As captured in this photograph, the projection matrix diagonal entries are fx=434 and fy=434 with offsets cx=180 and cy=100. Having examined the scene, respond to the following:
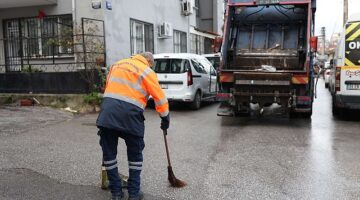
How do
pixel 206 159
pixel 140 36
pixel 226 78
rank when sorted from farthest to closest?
pixel 140 36 < pixel 226 78 < pixel 206 159

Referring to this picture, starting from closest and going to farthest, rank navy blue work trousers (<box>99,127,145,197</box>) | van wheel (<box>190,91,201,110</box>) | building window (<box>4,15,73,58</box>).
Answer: navy blue work trousers (<box>99,127,145,197</box>) < van wheel (<box>190,91,201,110</box>) < building window (<box>4,15,73,58</box>)

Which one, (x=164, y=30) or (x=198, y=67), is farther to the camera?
(x=164, y=30)

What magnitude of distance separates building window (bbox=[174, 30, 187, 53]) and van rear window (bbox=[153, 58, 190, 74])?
8136 mm

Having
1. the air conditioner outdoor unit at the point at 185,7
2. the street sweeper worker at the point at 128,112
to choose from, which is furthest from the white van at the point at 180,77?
the air conditioner outdoor unit at the point at 185,7

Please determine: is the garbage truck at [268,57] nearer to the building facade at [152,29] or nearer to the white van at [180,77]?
the white van at [180,77]

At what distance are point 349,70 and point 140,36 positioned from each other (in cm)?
896

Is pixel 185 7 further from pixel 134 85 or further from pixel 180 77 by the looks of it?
pixel 134 85

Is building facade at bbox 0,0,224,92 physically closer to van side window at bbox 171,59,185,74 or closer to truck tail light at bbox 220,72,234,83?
van side window at bbox 171,59,185,74

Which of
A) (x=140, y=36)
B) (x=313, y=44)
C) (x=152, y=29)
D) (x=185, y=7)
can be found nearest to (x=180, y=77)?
(x=313, y=44)

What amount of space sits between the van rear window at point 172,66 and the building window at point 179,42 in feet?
26.7

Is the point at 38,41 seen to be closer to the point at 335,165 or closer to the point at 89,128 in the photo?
the point at 89,128

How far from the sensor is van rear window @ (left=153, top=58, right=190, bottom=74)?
12.1m

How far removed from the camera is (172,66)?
40.0 feet

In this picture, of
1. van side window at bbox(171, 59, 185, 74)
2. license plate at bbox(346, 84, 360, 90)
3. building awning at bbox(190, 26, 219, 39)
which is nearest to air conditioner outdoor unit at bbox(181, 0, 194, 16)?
building awning at bbox(190, 26, 219, 39)
